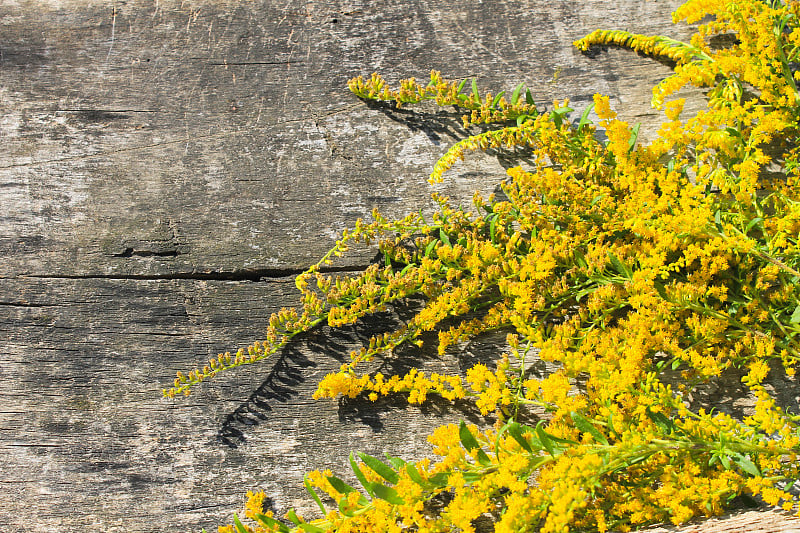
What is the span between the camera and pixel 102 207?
2.35m

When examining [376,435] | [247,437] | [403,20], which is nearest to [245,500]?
[247,437]

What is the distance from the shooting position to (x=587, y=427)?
176cm

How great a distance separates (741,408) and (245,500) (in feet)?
6.18

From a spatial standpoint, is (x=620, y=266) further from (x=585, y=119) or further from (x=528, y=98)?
(x=528, y=98)

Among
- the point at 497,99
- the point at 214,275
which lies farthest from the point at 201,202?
the point at 497,99

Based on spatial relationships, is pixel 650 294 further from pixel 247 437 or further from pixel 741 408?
pixel 247 437

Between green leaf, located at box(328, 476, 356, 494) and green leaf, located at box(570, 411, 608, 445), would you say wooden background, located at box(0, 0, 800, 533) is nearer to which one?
green leaf, located at box(328, 476, 356, 494)

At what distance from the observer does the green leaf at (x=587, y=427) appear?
68.9 inches

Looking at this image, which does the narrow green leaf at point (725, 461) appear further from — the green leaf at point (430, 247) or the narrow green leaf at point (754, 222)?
the green leaf at point (430, 247)

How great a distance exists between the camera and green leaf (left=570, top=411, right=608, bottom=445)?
5.74ft

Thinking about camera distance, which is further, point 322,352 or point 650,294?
point 322,352

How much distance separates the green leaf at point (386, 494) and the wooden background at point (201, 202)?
329mm

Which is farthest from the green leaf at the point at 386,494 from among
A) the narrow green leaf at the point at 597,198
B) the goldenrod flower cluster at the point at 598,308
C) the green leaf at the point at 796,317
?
the green leaf at the point at 796,317

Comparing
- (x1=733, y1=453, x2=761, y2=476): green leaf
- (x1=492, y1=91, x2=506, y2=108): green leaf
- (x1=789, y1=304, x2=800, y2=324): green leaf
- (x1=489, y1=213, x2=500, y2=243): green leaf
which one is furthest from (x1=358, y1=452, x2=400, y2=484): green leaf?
(x1=492, y1=91, x2=506, y2=108): green leaf
